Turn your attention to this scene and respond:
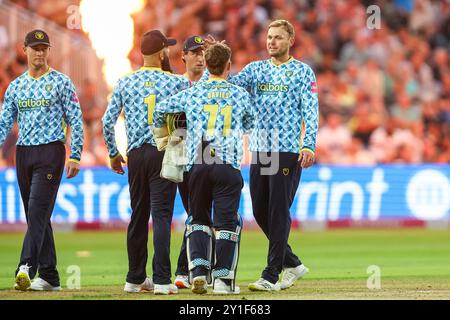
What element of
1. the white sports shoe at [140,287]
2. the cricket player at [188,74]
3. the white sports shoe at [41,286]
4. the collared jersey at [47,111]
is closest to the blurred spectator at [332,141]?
the cricket player at [188,74]

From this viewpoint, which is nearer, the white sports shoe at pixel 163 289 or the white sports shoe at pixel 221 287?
the white sports shoe at pixel 221 287

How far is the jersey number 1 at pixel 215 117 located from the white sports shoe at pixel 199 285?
1424mm

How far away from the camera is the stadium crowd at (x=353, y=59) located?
80.7 ft

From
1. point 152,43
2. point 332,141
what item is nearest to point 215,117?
point 152,43

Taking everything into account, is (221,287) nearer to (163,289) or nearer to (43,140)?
(163,289)

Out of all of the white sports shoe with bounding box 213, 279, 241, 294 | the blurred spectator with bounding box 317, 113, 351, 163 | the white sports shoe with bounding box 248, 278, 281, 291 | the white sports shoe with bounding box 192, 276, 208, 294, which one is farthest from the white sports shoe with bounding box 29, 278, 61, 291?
the blurred spectator with bounding box 317, 113, 351, 163

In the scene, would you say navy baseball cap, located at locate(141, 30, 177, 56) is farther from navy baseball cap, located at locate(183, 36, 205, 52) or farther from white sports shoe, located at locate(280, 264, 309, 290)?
white sports shoe, located at locate(280, 264, 309, 290)

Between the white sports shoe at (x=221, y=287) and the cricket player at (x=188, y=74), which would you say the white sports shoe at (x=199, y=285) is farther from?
the cricket player at (x=188, y=74)

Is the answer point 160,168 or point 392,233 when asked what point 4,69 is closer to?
point 392,233

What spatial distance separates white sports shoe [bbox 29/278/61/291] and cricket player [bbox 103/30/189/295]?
2.91ft

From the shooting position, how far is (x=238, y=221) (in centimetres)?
1109

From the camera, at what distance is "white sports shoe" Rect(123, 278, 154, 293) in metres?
11.5
